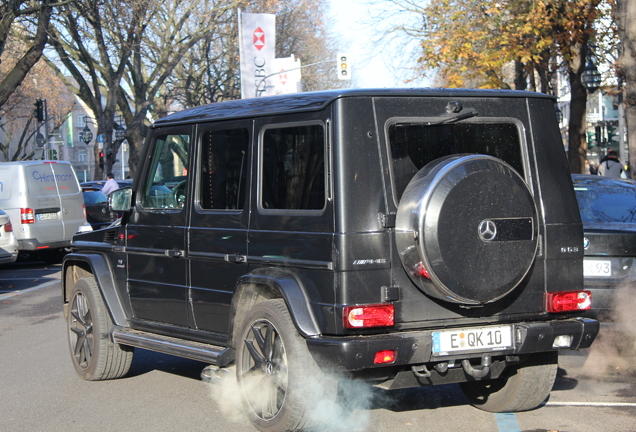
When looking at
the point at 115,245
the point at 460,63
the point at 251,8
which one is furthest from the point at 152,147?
the point at 251,8

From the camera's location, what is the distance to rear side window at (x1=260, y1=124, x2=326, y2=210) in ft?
16.5

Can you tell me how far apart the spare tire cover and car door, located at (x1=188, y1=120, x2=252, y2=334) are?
123 cm

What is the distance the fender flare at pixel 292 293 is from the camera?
4.85 meters

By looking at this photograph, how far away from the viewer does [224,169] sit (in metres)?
5.83

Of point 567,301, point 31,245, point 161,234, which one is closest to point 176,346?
point 161,234

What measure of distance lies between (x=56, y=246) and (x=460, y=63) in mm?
12226

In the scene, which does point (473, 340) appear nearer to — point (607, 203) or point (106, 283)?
point (106, 283)

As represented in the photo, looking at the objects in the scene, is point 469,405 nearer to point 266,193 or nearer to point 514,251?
point 514,251

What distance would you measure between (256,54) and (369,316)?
90.3ft

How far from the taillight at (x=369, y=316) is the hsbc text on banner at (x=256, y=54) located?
→ 26649mm

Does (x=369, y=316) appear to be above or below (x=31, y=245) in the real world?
above

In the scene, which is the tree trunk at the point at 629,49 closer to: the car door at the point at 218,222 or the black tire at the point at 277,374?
the car door at the point at 218,222

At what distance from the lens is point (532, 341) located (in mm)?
5105

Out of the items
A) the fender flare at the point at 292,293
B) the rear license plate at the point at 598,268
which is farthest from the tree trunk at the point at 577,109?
the fender flare at the point at 292,293
